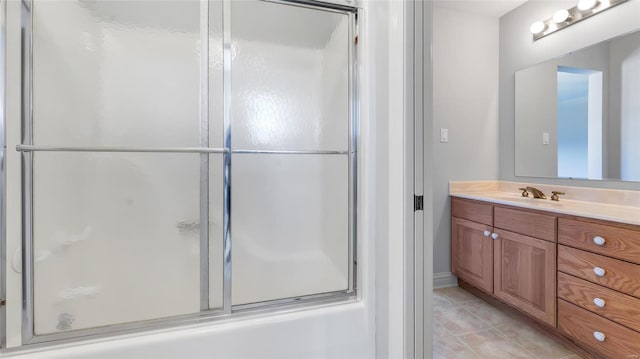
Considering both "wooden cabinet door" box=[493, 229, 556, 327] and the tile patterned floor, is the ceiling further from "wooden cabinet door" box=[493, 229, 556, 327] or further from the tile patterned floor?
the tile patterned floor

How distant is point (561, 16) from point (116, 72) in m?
2.69

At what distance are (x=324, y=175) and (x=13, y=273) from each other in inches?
47.1

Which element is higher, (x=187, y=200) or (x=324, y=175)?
(x=324, y=175)

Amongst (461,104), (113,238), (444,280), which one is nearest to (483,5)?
(461,104)

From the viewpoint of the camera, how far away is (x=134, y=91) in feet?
3.91

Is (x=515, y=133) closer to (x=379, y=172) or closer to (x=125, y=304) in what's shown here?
(x=379, y=172)

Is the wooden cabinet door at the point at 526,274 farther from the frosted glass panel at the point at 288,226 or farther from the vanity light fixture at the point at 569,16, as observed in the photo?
the vanity light fixture at the point at 569,16

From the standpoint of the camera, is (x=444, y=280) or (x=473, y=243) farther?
(x=444, y=280)

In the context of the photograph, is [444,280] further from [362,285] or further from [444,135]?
[362,285]

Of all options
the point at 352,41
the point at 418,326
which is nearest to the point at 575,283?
the point at 418,326

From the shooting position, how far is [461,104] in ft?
7.96

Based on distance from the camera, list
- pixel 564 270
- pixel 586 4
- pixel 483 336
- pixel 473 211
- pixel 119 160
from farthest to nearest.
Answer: pixel 473 211, pixel 586 4, pixel 483 336, pixel 564 270, pixel 119 160

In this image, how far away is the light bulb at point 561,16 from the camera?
6.61ft

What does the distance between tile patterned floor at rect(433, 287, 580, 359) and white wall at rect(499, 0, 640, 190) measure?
1.01m
